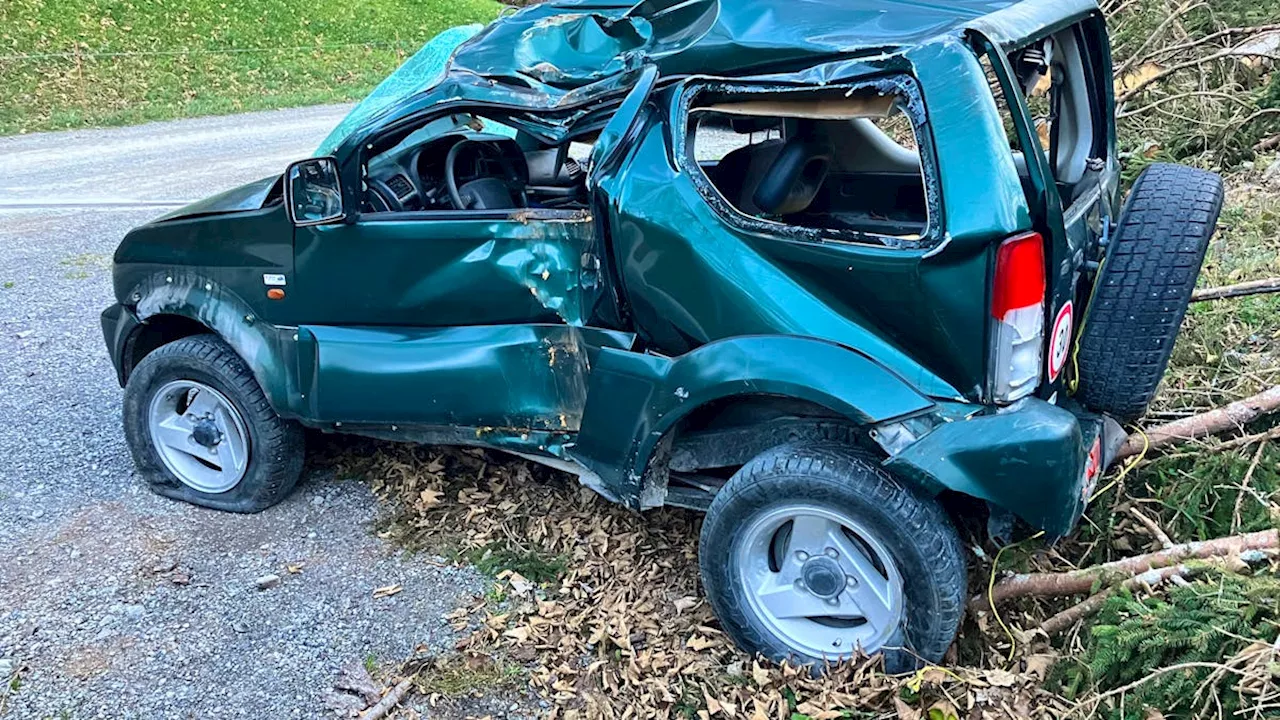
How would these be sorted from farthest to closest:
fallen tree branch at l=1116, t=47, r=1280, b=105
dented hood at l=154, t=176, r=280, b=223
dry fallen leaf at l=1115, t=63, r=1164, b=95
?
dry fallen leaf at l=1115, t=63, r=1164, b=95 → fallen tree branch at l=1116, t=47, r=1280, b=105 → dented hood at l=154, t=176, r=280, b=223

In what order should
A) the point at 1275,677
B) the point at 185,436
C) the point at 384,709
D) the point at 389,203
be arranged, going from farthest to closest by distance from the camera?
1. the point at 185,436
2. the point at 389,203
3. the point at 384,709
4. the point at 1275,677

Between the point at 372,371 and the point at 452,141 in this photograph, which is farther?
the point at 452,141

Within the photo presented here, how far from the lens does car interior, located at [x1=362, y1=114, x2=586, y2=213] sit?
363cm

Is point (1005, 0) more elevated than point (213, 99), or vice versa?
point (1005, 0)

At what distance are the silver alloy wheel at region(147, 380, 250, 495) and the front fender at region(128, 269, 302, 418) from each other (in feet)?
0.89

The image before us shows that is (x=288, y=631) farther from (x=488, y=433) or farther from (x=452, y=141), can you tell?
(x=452, y=141)

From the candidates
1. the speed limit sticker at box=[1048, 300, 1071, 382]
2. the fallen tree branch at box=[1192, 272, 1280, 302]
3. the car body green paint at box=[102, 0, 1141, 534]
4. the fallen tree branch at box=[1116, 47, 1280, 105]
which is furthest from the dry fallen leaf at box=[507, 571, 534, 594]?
the fallen tree branch at box=[1116, 47, 1280, 105]

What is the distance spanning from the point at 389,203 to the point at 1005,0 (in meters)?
2.16

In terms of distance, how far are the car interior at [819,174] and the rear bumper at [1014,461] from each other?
34.5 inches

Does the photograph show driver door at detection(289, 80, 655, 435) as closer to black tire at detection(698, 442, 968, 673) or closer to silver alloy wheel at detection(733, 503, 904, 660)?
black tire at detection(698, 442, 968, 673)

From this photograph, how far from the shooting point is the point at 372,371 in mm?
3506

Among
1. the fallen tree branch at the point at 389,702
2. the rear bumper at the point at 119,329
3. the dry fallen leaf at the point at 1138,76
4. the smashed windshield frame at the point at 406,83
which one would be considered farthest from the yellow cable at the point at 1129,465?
the dry fallen leaf at the point at 1138,76

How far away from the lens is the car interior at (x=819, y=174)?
3359mm

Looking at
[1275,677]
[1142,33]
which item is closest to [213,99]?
[1142,33]
